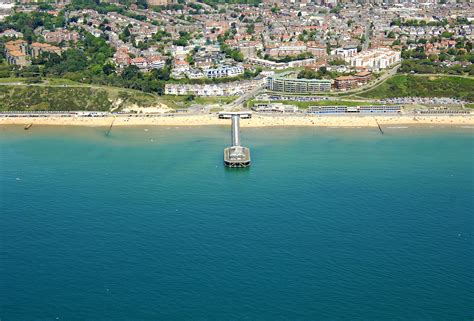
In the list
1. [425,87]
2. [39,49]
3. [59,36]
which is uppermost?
[59,36]

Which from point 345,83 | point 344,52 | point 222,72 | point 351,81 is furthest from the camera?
point 344,52

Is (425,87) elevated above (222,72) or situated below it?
below

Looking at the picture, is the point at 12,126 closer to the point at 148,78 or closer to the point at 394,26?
the point at 148,78

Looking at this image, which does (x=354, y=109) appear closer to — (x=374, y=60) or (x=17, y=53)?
(x=374, y=60)

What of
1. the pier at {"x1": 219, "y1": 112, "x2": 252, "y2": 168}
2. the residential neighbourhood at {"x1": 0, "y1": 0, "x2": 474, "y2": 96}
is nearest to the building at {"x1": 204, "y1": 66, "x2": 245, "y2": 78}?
the residential neighbourhood at {"x1": 0, "y1": 0, "x2": 474, "y2": 96}

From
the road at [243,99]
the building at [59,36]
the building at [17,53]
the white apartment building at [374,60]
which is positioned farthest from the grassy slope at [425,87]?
the building at [59,36]

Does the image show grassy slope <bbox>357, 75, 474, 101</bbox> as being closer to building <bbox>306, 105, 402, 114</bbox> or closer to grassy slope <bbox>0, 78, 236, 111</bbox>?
building <bbox>306, 105, 402, 114</bbox>

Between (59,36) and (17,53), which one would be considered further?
(59,36)

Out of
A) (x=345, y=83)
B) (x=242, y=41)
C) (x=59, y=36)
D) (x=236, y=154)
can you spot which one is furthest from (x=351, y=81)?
(x=59, y=36)
